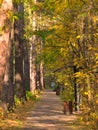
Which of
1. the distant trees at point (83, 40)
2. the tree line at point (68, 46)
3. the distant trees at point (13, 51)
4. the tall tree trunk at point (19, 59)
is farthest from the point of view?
the tall tree trunk at point (19, 59)

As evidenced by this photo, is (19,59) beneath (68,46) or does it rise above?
beneath

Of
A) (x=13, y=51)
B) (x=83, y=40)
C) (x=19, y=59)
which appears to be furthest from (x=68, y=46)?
(x=13, y=51)

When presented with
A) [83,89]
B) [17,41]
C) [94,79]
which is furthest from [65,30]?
[17,41]

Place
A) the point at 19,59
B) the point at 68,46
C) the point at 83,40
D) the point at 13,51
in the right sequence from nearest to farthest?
the point at 83,40 < the point at 68,46 < the point at 19,59 < the point at 13,51

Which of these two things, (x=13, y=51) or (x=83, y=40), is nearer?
(x=83, y=40)

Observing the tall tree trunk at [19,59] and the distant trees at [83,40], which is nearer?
the distant trees at [83,40]

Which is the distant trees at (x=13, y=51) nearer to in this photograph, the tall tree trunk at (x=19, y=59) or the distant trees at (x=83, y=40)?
the tall tree trunk at (x=19, y=59)

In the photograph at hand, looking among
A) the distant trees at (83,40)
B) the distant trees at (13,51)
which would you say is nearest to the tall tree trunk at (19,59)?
the distant trees at (13,51)

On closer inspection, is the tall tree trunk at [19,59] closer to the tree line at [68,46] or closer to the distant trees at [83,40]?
the tree line at [68,46]

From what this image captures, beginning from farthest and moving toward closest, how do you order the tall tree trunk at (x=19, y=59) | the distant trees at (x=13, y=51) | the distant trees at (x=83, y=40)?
the tall tree trunk at (x=19, y=59), the distant trees at (x=13, y=51), the distant trees at (x=83, y=40)

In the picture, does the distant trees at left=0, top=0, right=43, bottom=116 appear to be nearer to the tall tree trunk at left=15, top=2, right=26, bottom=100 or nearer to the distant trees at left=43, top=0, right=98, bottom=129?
the tall tree trunk at left=15, top=2, right=26, bottom=100

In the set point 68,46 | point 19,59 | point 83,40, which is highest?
point 83,40

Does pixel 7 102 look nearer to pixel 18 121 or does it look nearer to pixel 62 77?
pixel 18 121

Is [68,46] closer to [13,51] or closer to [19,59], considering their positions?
[19,59]
